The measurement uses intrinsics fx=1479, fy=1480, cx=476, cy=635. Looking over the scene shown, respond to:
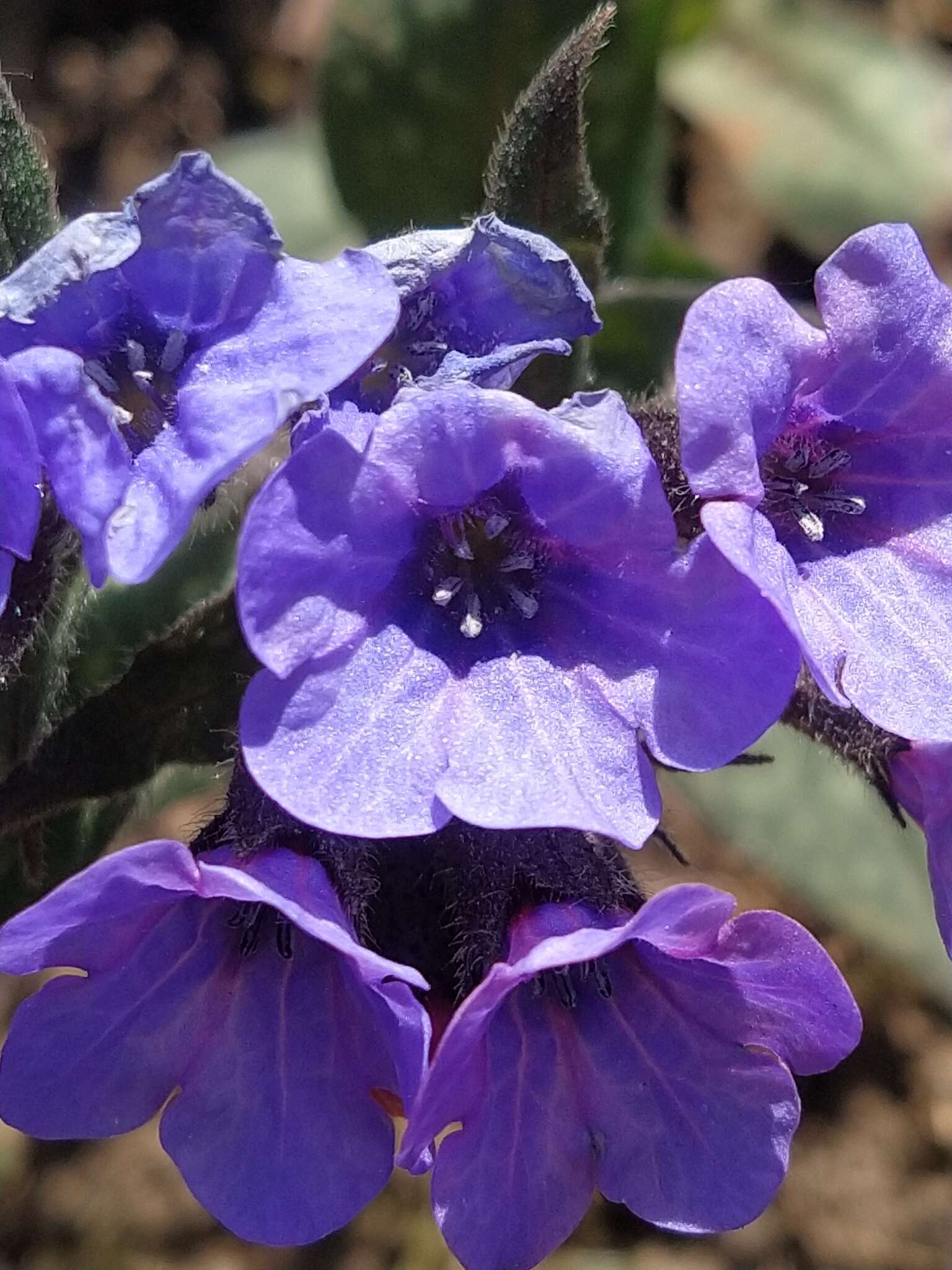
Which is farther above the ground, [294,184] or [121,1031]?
[121,1031]

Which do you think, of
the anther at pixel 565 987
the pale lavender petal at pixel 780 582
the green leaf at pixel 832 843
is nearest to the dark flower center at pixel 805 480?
the pale lavender petal at pixel 780 582

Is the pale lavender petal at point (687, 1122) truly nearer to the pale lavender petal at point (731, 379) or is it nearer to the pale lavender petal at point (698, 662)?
the pale lavender petal at point (698, 662)

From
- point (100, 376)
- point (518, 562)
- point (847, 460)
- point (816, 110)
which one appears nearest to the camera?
point (100, 376)

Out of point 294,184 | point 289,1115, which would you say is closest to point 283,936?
point 289,1115

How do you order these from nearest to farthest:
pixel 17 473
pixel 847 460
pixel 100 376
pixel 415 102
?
pixel 17 473
pixel 100 376
pixel 847 460
pixel 415 102

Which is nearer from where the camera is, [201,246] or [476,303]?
[201,246]

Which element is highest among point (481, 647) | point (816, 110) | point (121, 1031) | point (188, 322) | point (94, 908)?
point (188, 322)

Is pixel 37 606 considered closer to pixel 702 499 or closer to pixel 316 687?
pixel 316 687

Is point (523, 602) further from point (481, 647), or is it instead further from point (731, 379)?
point (731, 379)
